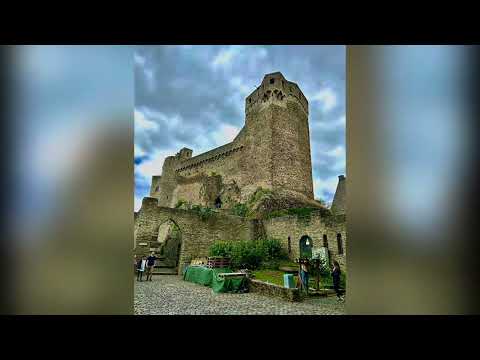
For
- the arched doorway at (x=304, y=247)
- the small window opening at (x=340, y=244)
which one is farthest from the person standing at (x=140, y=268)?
the small window opening at (x=340, y=244)

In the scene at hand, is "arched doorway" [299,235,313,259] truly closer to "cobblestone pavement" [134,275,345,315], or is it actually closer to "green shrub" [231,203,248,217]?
"green shrub" [231,203,248,217]

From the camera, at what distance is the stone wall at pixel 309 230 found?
12.9m

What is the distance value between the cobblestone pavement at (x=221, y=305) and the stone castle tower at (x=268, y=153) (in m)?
13.5

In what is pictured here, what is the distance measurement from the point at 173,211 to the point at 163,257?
12.2 feet

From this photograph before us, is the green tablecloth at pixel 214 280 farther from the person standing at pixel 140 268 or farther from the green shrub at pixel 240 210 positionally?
the green shrub at pixel 240 210

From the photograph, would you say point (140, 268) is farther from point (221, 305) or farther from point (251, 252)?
point (221, 305)

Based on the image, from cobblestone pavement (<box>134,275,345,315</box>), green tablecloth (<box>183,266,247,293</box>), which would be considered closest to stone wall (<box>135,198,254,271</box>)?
green tablecloth (<box>183,266,247,293</box>)

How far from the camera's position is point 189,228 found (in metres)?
15.8

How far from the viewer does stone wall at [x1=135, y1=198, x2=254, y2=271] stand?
1422cm

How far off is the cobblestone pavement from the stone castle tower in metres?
13.5

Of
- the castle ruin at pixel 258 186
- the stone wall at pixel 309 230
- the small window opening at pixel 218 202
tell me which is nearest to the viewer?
the stone wall at pixel 309 230
